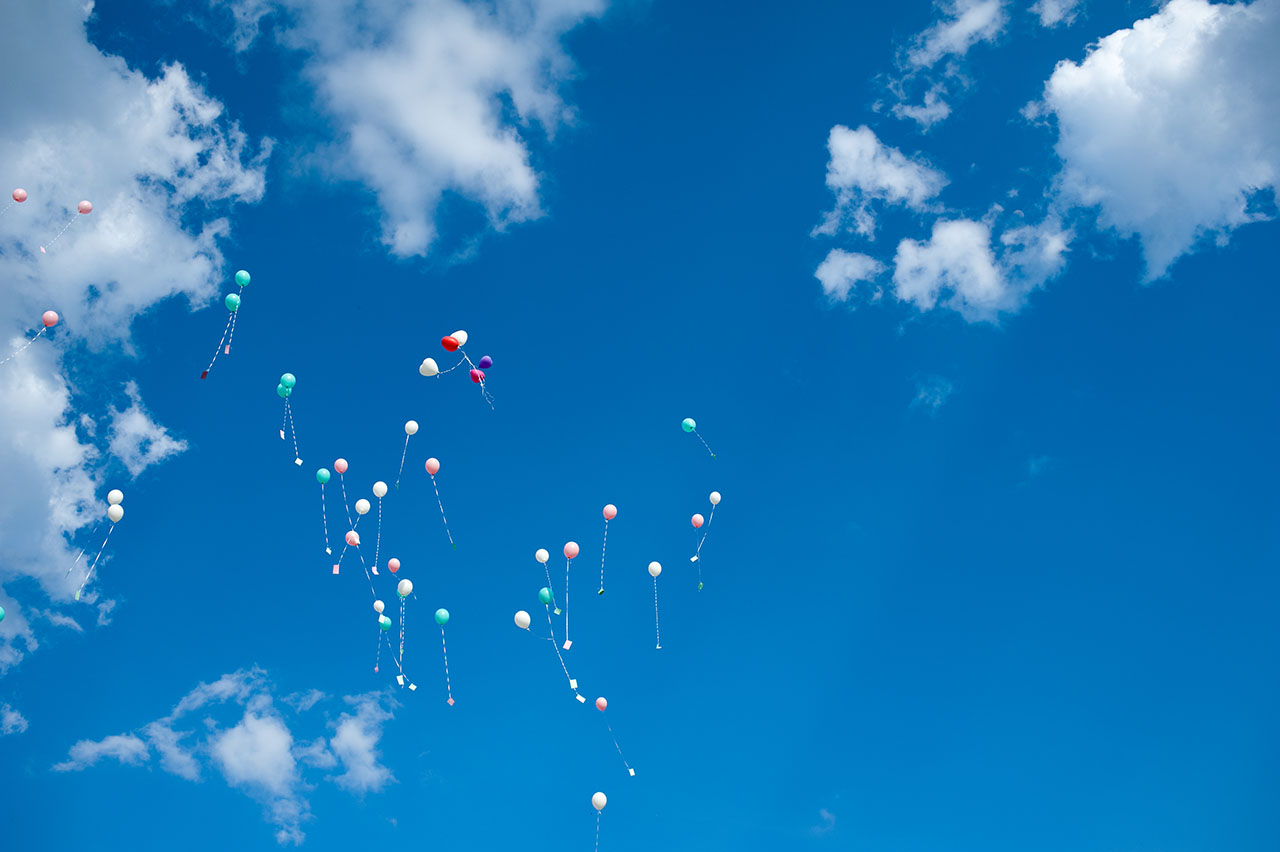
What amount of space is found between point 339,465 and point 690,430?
371 inches

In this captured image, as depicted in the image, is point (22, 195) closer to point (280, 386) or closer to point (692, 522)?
point (280, 386)

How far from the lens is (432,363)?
2297 cm

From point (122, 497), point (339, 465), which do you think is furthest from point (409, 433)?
point (122, 497)

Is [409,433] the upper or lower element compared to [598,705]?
upper

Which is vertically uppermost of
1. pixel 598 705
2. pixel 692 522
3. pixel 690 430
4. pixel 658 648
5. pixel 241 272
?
pixel 241 272

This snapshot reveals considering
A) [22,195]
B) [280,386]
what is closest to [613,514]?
[280,386]

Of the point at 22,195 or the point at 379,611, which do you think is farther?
the point at 379,611

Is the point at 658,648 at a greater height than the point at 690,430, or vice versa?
the point at 690,430

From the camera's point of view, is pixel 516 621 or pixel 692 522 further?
pixel 692 522

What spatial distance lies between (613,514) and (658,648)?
13.3ft

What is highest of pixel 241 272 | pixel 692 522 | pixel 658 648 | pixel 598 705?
pixel 241 272

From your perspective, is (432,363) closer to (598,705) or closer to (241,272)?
(241,272)

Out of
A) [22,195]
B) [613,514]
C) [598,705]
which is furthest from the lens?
[613,514]

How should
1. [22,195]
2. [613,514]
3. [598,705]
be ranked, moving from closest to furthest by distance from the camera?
[22,195]
[598,705]
[613,514]
